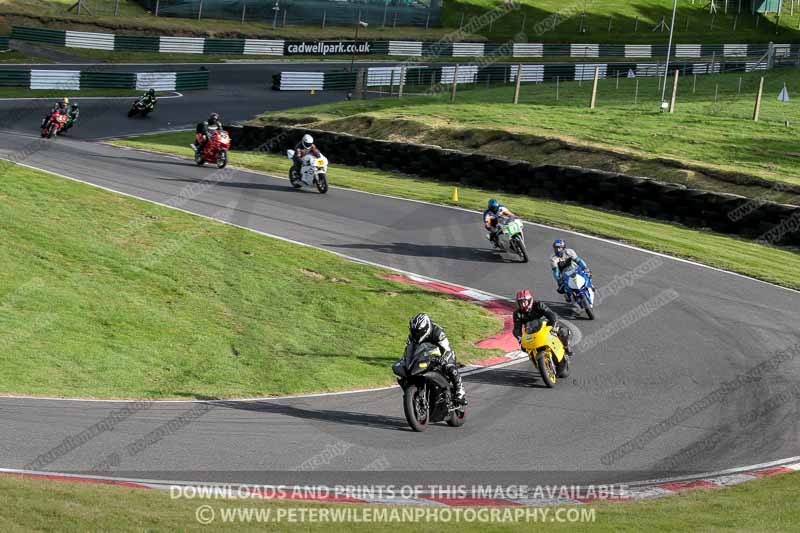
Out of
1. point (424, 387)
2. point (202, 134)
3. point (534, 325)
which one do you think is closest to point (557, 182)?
point (202, 134)

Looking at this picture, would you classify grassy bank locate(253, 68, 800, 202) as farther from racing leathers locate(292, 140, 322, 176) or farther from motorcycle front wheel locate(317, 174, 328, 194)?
racing leathers locate(292, 140, 322, 176)

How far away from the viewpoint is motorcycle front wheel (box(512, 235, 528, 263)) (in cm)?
2450

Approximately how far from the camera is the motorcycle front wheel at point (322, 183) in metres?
30.6

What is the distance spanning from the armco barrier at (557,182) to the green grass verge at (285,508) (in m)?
17.0

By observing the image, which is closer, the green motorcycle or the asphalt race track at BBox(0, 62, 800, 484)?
the asphalt race track at BBox(0, 62, 800, 484)

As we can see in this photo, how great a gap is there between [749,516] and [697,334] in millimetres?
9377

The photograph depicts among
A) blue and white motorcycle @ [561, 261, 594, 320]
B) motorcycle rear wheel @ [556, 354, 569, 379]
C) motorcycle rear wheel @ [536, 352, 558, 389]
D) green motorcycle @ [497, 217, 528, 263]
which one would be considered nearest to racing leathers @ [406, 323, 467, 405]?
motorcycle rear wheel @ [536, 352, 558, 389]

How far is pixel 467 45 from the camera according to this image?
72000mm

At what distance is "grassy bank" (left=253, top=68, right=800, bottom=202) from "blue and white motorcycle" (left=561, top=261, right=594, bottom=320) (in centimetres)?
1077

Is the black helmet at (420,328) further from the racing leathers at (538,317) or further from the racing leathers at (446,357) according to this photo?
the racing leathers at (538,317)

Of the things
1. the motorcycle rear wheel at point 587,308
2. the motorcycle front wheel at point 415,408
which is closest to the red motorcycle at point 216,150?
the motorcycle rear wheel at point 587,308

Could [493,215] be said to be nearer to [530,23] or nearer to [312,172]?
[312,172]

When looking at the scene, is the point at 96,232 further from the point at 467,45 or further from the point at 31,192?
the point at 467,45

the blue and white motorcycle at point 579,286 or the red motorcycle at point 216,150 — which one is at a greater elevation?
the red motorcycle at point 216,150
